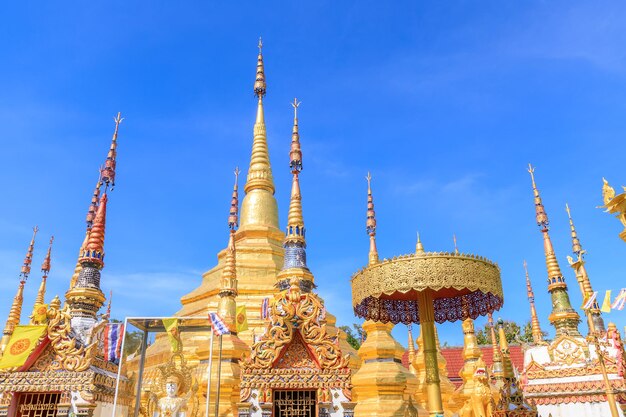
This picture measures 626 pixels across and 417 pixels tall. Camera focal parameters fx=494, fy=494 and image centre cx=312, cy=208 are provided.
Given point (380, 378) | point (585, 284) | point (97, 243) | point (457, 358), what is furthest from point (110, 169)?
point (457, 358)

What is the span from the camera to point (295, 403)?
406 inches

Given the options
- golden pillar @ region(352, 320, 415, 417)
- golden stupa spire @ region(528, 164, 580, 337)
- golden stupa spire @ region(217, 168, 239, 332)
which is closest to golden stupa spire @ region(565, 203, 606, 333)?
golden stupa spire @ region(528, 164, 580, 337)

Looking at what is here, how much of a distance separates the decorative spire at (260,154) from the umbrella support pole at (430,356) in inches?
734

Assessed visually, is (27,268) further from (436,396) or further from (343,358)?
(436,396)

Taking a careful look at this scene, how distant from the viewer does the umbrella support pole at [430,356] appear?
935 cm

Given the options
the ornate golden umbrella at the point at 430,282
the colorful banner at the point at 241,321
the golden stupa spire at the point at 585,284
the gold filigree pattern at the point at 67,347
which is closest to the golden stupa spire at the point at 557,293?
the golden stupa spire at the point at 585,284

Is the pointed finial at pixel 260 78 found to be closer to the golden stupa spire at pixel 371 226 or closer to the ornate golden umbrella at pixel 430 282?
the golden stupa spire at pixel 371 226

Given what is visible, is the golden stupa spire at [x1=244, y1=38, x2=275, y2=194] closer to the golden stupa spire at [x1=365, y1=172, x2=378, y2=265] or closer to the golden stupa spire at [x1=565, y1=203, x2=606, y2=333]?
the golden stupa spire at [x1=365, y1=172, x2=378, y2=265]

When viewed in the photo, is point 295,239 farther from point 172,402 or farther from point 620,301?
point 620,301

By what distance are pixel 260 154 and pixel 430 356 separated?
21625 millimetres

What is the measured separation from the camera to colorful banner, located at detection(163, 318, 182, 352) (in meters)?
10.7

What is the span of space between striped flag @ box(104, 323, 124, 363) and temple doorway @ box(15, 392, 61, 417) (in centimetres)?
143

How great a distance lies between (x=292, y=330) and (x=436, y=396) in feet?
10.3

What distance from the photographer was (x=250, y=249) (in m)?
25.3
